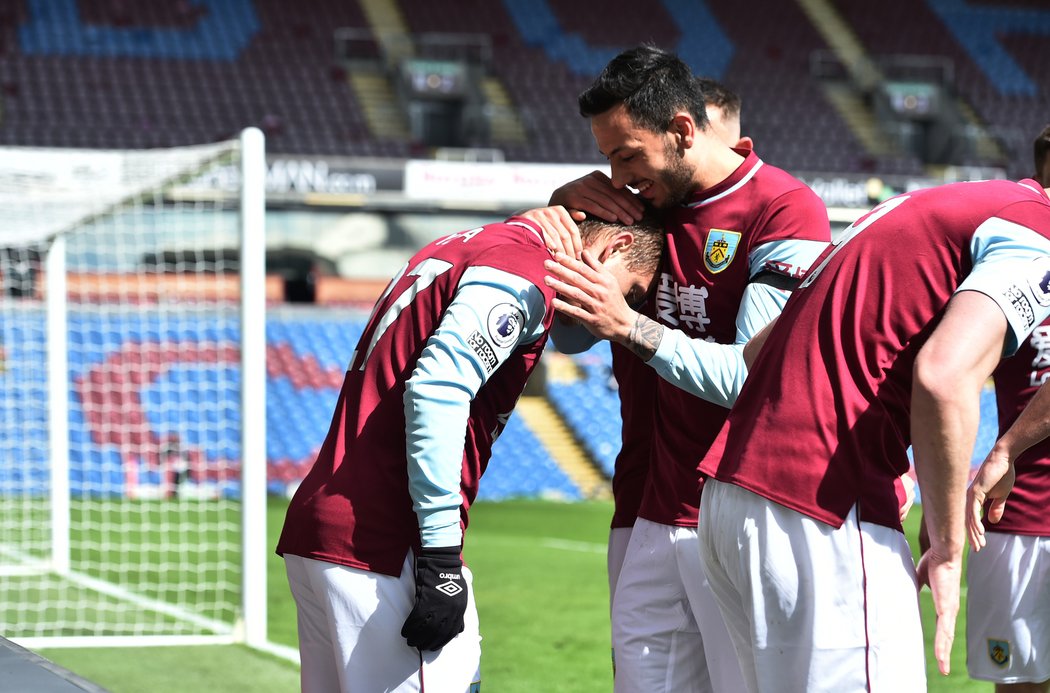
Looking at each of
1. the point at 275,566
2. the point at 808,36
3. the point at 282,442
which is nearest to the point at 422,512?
the point at 275,566

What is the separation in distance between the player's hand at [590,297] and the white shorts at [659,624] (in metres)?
0.60

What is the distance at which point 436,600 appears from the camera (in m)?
2.24

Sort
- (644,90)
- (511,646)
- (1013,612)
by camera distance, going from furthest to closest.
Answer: (511,646)
(1013,612)
(644,90)

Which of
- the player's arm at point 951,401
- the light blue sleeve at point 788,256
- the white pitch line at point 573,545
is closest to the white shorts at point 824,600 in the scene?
the player's arm at point 951,401

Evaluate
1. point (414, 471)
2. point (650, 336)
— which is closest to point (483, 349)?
point (414, 471)

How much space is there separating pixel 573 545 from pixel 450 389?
26.8ft

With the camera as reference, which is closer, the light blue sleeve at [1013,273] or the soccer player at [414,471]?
the light blue sleeve at [1013,273]

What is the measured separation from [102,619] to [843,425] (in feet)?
18.4

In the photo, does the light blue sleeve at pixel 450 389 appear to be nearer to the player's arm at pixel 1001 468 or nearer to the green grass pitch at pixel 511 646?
the player's arm at pixel 1001 468

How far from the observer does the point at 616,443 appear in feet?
49.3

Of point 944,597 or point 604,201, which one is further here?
point 604,201

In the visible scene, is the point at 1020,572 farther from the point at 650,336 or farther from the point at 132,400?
the point at 132,400

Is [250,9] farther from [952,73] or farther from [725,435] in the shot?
[725,435]

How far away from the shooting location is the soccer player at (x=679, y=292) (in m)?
2.43
